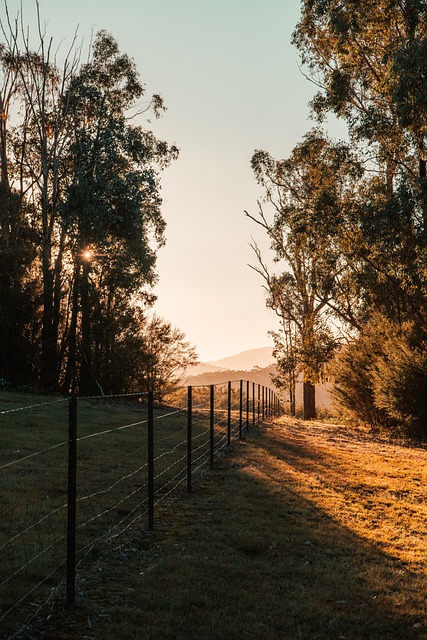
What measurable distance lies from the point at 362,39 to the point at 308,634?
2290 centimetres

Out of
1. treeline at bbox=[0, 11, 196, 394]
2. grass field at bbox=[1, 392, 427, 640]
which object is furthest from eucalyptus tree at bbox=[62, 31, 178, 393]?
grass field at bbox=[1, 392, 427, 640]

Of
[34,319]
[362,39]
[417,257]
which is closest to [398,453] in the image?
[417,257]

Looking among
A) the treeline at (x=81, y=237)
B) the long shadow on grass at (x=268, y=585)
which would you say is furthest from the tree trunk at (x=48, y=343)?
the long shadow on grass at (x=268, y=585)

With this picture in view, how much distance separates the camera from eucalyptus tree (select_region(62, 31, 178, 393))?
29359mm

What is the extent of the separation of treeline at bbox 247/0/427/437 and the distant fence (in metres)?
7.95

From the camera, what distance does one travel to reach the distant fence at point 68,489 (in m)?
5.20

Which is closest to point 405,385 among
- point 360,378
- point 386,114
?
point 360,378

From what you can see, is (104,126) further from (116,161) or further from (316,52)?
(316,52)

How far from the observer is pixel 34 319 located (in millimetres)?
28594

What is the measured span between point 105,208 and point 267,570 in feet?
81.0

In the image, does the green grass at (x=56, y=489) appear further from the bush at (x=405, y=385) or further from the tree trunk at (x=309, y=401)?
the tree trunk at (x=309, y=401)

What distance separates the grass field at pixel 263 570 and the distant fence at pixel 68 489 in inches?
9.1

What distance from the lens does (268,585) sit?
5.77 meters

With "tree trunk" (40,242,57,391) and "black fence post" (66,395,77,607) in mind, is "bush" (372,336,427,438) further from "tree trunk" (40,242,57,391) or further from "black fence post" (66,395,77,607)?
"black fence post" (66,395,77,607)
